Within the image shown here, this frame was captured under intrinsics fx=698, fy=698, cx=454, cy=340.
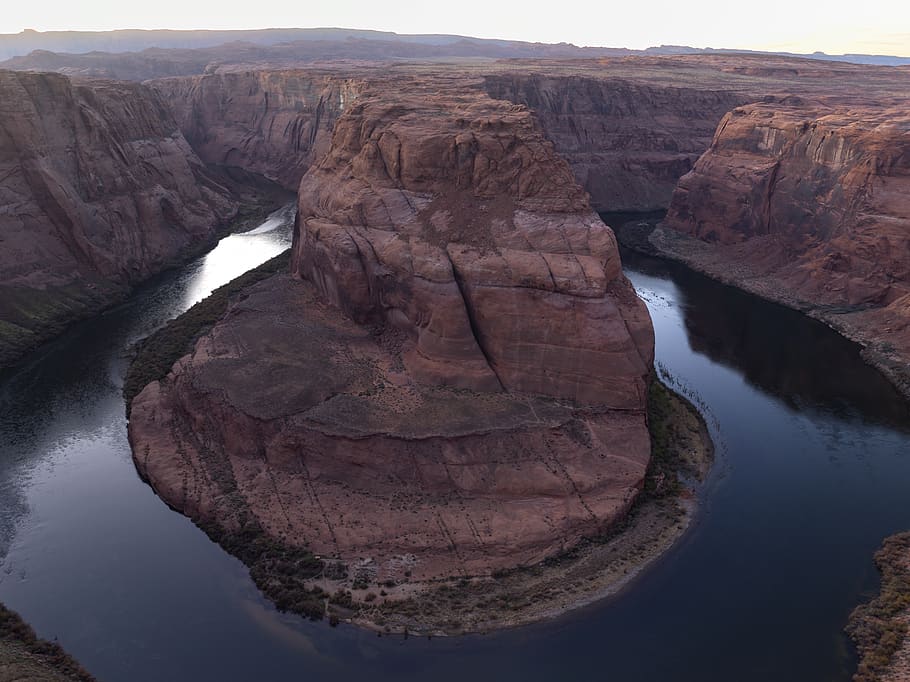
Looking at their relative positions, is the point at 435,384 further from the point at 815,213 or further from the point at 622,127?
the point at 622,127

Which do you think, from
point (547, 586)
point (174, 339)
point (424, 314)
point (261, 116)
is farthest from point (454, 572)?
point (261, 116)

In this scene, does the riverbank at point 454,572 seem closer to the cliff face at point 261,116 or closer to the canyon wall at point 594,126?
the canyon wall at point 594,126

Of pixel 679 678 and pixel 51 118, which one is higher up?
pixel 51 118

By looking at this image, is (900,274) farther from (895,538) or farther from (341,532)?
(341,532)

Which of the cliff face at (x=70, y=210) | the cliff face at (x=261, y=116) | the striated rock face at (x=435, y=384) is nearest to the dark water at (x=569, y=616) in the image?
the striated rock face at (x=435, y=384)

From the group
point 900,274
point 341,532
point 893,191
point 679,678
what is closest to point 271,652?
point 341,532

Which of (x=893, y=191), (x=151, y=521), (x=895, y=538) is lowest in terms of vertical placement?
(x=151, y=521)
